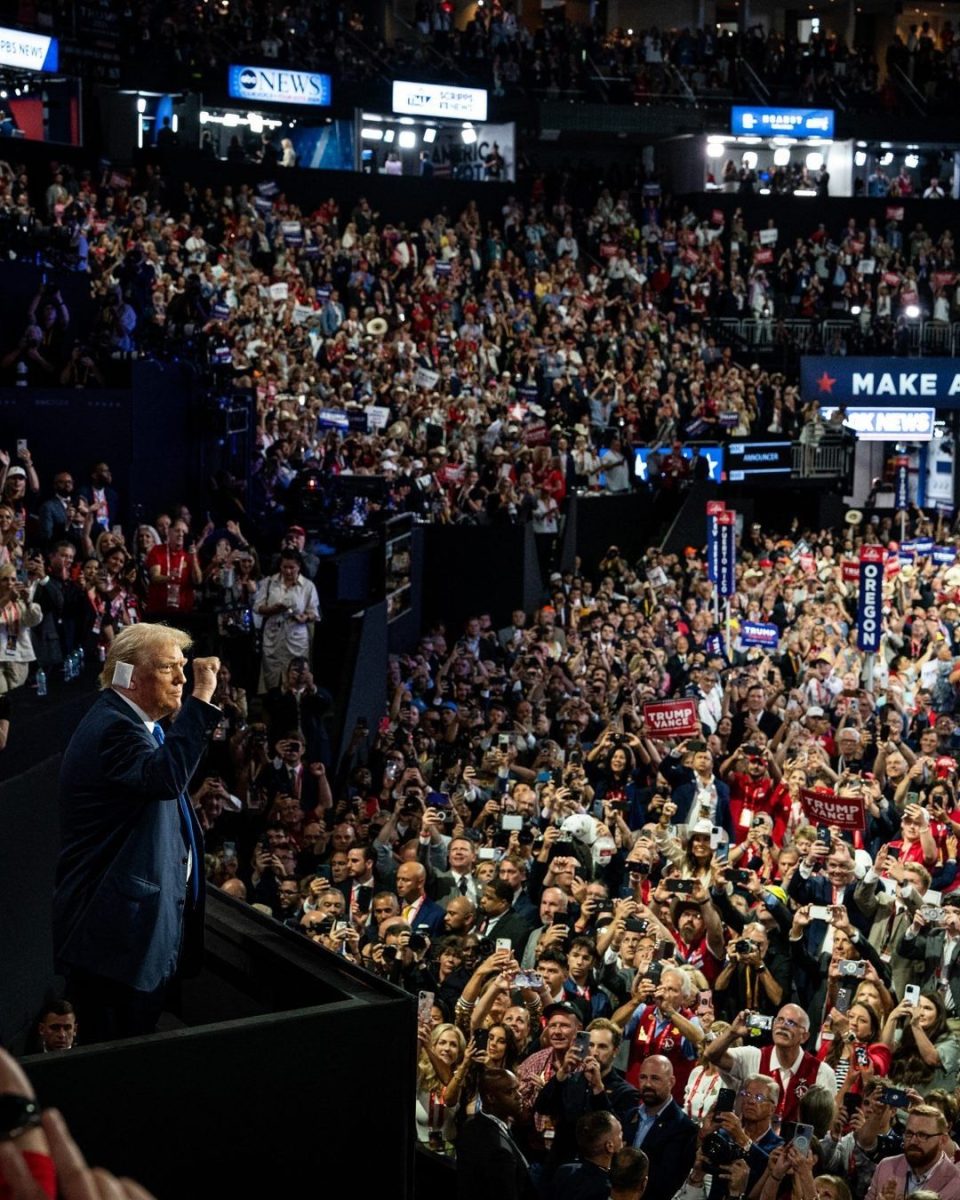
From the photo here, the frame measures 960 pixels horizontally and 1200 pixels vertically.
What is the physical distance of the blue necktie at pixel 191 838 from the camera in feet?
13.5

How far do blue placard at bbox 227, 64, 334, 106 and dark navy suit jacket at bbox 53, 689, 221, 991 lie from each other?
2806 cm

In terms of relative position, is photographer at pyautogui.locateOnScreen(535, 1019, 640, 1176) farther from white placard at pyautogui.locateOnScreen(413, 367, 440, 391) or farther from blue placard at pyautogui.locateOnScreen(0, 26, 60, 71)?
blue placard at pyautogui.locateOnScreen(0, 26, 60, 71)

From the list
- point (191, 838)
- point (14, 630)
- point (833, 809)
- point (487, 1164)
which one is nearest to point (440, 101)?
point (833, 809)

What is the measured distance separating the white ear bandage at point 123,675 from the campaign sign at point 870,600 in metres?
13.3

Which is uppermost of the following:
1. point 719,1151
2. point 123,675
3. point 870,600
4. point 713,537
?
point 123,675

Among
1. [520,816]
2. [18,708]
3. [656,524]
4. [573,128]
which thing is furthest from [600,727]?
[573,128]

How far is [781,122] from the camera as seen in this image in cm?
3712

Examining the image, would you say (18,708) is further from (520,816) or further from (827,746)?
(827,746)

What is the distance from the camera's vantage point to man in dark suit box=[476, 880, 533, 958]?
911 cm

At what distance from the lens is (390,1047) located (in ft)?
12.4

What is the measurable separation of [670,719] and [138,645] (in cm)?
969

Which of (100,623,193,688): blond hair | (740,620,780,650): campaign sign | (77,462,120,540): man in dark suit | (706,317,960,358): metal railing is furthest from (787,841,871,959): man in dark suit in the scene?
(706,317,960,358): metal railing

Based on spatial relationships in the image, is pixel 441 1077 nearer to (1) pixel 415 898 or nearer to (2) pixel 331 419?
(1) pixel 415 898

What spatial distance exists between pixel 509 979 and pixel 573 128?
97.4 ft
